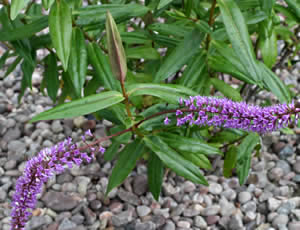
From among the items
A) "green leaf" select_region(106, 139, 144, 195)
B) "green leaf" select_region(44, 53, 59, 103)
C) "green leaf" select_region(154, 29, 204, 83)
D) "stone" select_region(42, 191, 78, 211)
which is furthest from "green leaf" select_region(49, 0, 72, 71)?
"stone" select_region(42, 191, 78, 211)

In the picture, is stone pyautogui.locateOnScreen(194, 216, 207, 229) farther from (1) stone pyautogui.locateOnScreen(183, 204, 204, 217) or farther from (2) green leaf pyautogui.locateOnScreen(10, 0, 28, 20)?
(2) green leaf pyautogui.locateOnScreen(10, 0, 28, 20)

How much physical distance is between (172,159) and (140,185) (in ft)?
2.69

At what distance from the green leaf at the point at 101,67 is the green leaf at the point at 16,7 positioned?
456 millimetres

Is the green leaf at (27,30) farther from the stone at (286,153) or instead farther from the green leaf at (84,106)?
the stone at (286,153)

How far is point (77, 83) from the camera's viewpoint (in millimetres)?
1535

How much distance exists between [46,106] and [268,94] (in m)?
1.68

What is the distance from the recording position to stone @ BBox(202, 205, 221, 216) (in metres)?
2.15

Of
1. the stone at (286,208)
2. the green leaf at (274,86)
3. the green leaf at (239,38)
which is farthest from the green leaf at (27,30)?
the stone at (286,208)

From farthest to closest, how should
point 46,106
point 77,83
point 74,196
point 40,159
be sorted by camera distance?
point 46,106 < point 74,196 < point 77,83 < point 40,159

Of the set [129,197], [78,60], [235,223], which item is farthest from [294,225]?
[78,60]

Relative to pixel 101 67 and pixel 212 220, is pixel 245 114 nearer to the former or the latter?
pixel 101 67

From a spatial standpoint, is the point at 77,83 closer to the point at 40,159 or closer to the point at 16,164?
the point at 40,159

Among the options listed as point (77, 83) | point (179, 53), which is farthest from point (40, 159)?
point (179, 53)

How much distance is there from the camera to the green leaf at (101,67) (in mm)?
1596
